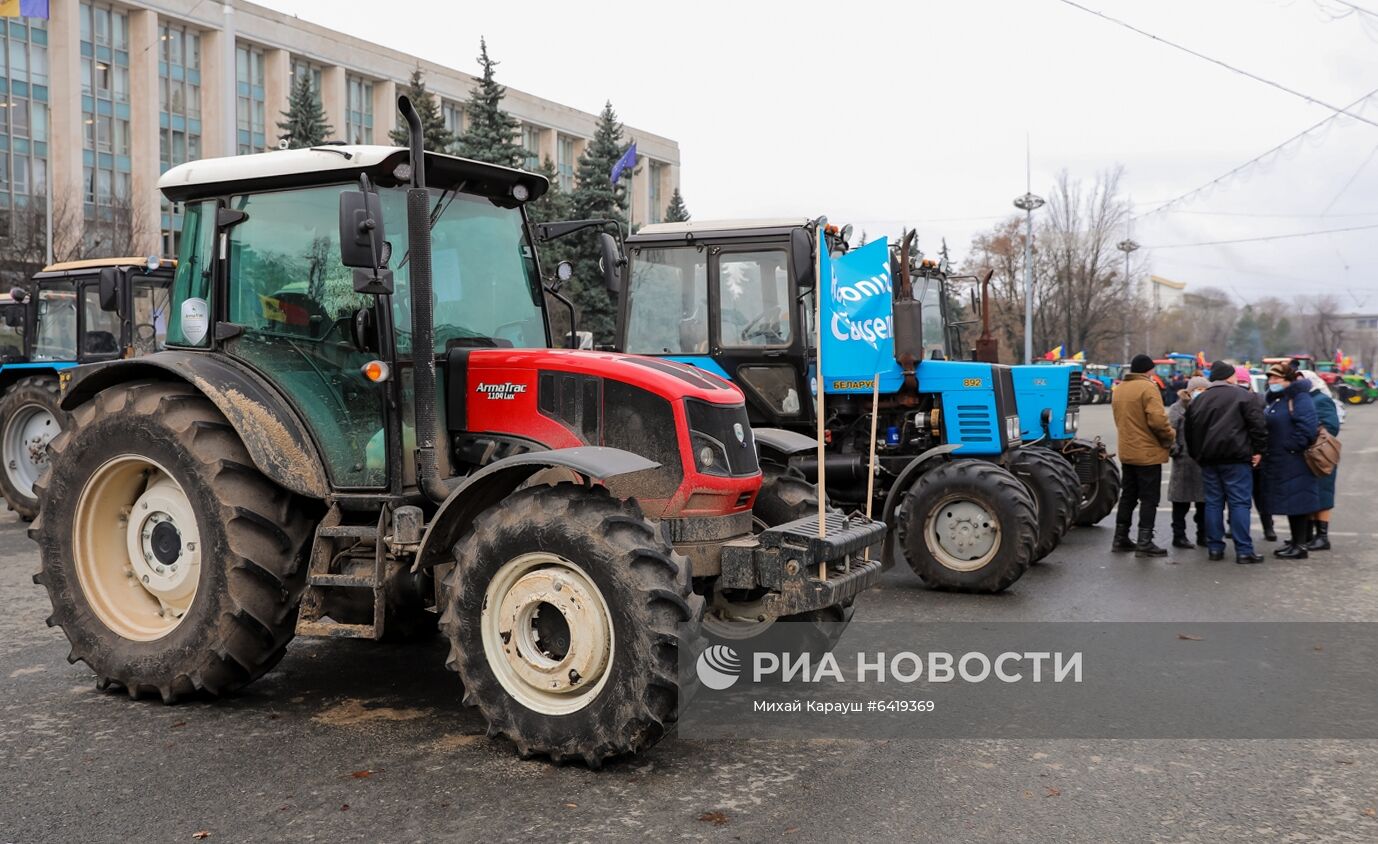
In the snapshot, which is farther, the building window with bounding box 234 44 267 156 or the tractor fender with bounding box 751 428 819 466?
the building window with bounding box 234 44 267 156

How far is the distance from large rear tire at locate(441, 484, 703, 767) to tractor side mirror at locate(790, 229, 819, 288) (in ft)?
11.4

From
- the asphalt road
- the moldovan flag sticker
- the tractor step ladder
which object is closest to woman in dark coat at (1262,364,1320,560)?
the asphalt road

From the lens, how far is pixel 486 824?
421 cm

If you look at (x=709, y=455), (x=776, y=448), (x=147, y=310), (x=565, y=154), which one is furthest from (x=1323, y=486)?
(x=565, y=154)

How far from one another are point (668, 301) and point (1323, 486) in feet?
21.1

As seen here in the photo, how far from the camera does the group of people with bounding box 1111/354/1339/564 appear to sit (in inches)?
421

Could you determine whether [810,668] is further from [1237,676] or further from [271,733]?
[271,733]

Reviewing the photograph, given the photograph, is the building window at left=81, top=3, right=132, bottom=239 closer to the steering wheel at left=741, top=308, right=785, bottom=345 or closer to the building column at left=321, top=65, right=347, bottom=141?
the building column at left=321, top=65, right=347, bottom=141

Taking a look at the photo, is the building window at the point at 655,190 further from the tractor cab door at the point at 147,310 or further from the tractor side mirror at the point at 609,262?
the tractor side mirror at the point at 609,262

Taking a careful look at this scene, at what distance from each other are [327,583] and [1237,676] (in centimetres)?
483

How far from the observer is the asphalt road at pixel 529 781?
4.21m

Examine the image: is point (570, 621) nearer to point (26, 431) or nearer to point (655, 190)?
point (26, 431)

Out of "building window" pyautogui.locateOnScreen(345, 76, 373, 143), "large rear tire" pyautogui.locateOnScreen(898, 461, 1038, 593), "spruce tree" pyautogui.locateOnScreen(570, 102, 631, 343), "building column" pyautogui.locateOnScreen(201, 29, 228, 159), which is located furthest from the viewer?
"building window" pyautogui.locateOnScreen(345, 76, 373, 143)

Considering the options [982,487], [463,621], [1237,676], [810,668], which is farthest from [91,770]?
[982,487]
